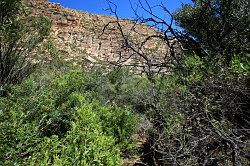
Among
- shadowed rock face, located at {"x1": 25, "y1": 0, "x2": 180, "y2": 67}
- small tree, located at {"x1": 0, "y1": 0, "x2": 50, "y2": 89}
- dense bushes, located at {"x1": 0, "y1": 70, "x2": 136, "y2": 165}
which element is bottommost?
dense bushes, located at {"x1": 0, "y1": 70, "x2": 136, "y2": 165}

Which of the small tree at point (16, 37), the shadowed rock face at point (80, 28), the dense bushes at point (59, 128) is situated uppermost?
the shadowed rock face at point (80, 28)

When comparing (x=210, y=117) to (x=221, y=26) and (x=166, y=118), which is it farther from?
(x=221, y=26)

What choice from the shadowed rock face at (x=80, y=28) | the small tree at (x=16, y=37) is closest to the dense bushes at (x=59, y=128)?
the small tree at (x=16, y=37)

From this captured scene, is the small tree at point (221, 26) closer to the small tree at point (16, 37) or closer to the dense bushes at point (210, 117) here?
the dense bushes at point (210, 117)

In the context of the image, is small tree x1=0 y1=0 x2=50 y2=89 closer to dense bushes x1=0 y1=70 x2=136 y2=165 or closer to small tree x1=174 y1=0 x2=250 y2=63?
dense bushes x1=0 y1=70 x2=136 y2=165

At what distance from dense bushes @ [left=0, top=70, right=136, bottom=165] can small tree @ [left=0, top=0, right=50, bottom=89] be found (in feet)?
9.28

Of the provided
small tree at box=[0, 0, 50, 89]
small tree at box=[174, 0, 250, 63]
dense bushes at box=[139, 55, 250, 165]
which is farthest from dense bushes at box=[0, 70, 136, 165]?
small tree at box=[0, 0, 50, 89]

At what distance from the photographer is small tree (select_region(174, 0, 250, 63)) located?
5727 millimetres

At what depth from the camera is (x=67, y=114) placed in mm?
5371

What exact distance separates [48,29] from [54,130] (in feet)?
18.8

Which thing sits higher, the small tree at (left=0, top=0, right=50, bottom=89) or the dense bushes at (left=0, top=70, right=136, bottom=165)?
the small tree at (left=0, top=0, right=50, bottom=89)

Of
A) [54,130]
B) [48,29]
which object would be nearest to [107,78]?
[48,29]

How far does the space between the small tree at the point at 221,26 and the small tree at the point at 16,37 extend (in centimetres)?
413

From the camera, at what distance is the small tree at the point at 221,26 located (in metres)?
5.73
